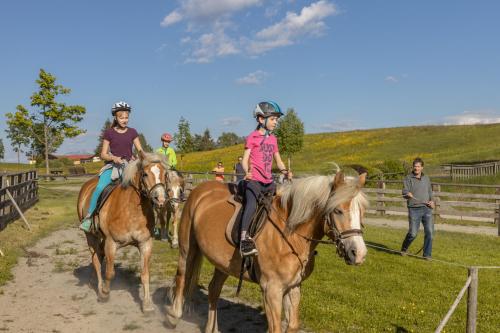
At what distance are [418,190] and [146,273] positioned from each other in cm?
717

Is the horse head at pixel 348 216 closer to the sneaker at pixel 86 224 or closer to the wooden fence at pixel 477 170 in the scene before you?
the sneaker at pixel 86 224

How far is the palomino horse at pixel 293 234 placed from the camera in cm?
379

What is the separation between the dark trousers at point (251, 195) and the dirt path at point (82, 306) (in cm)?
209

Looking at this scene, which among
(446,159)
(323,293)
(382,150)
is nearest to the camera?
(323,293)

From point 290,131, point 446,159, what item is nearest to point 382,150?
point 446,159

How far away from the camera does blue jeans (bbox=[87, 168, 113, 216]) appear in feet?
23.7

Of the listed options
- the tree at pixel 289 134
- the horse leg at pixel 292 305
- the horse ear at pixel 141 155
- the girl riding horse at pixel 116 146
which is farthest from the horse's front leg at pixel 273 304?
the tree at pixel 289 134

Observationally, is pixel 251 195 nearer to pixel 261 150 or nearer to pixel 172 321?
pixel 261 150

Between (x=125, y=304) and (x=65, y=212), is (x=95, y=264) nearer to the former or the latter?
(x=125, y=304)

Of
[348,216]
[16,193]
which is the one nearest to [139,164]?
[348,216]

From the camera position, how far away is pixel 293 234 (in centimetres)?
428

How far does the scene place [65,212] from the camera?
19.1m

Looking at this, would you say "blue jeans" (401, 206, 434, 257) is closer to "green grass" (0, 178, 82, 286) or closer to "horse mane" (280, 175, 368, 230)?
"horse mane" (280, 175, 368, 230)

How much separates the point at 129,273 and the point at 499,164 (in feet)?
123
